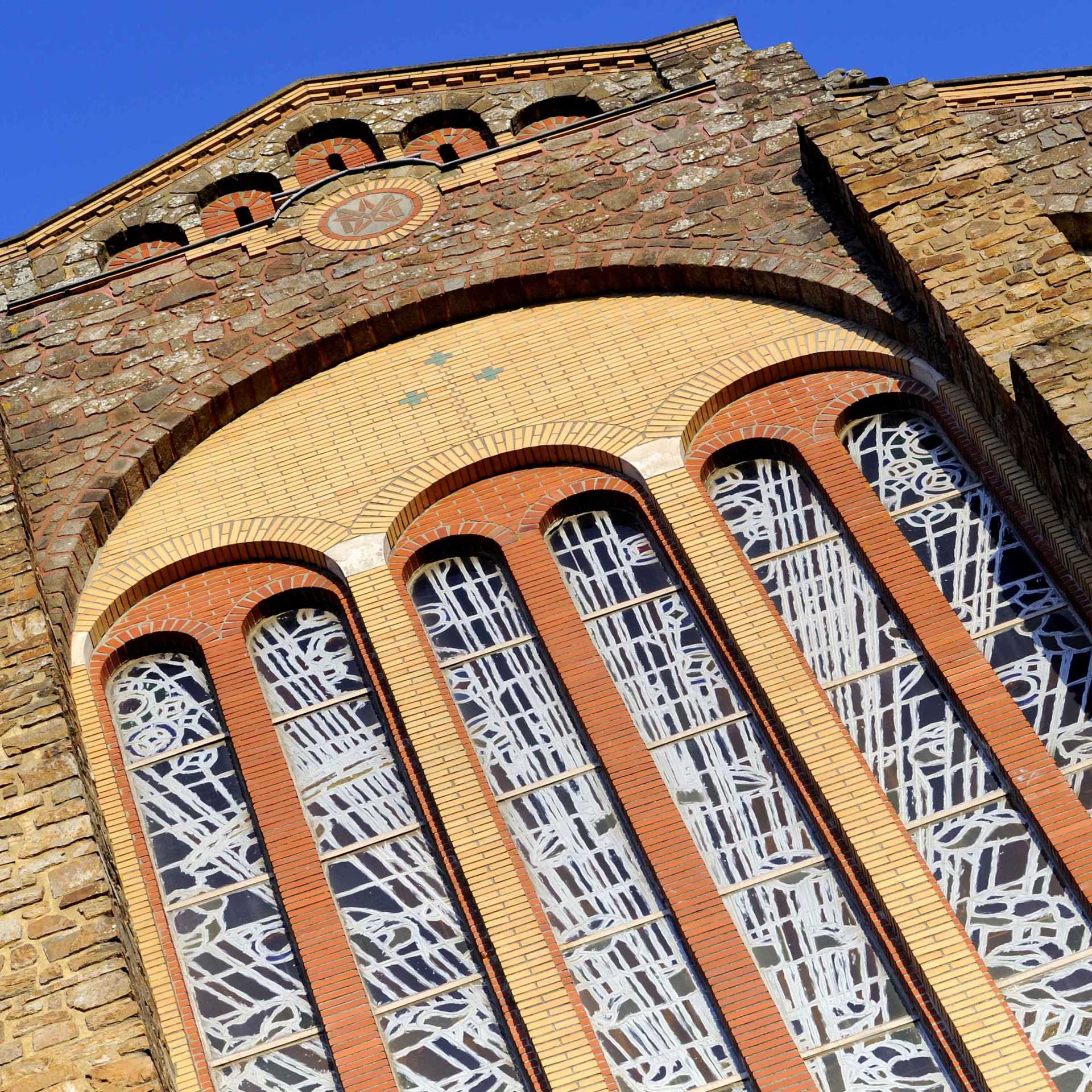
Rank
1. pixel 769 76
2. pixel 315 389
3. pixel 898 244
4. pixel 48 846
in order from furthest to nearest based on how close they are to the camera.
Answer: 1. pixel 769 76
2. pixel 315 389
3. pixel 898 244
4. pixel 48 846

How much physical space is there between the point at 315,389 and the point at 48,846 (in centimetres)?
420

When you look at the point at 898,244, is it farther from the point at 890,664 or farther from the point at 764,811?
the point at 764,811

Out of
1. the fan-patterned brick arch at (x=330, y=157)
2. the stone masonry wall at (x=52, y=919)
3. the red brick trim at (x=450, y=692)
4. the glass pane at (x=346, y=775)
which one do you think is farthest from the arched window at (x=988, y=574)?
the stone masonry wall at (x=52, y=919)

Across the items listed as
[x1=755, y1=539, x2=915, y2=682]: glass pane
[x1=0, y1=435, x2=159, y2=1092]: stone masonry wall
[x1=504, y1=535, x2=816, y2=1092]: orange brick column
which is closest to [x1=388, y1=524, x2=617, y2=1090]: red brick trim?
[x1=504, y1=535, x2=816, y2=1092]: orange brick column

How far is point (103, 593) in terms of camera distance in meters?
11.4

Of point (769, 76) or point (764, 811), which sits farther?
point (769, 76)

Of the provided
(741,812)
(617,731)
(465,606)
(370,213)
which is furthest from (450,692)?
(370,213)

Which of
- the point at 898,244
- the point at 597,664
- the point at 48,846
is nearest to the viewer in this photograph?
the point at 48,846

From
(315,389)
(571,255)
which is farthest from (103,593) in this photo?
(571,255)

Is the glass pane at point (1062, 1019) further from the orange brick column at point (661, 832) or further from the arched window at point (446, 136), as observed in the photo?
the arched window at point (446, 136)

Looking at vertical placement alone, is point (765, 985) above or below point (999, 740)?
below

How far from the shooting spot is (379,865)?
10219 millimetres

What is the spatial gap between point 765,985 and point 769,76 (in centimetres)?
691

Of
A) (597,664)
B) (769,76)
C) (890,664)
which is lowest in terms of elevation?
(890,664)
